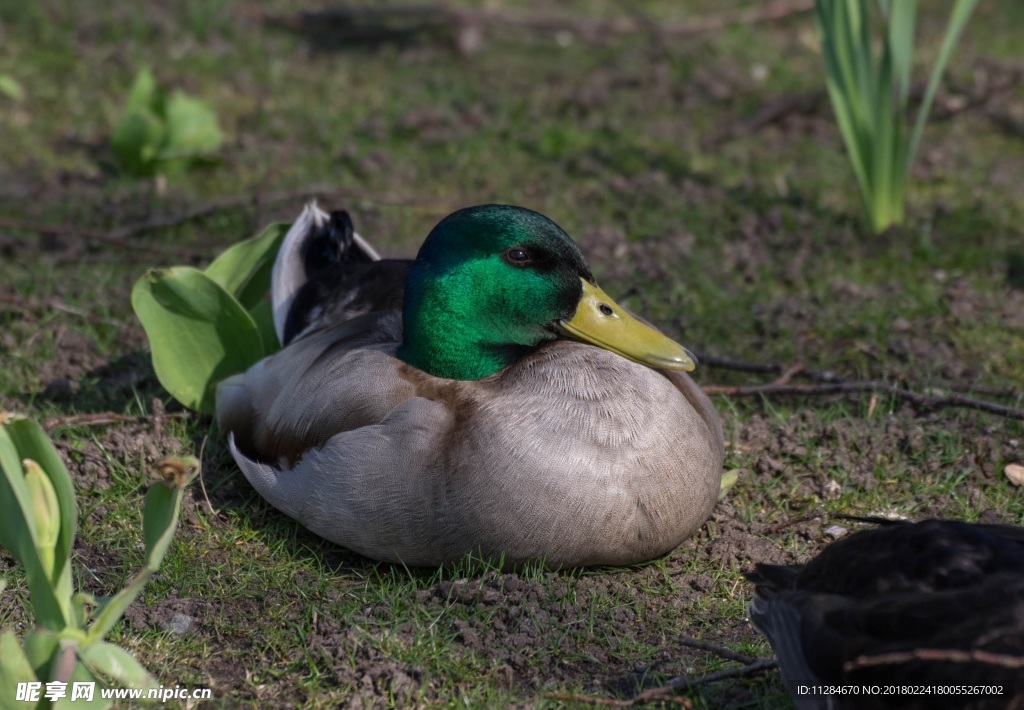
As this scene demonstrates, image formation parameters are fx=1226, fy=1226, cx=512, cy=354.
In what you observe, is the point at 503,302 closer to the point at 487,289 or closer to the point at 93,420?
the point at 487,289

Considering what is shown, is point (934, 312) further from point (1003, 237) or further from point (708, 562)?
point (708, 562)

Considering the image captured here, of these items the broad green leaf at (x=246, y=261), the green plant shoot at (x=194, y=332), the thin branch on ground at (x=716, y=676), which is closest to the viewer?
the thin branch on ground at (x=716, y=676)

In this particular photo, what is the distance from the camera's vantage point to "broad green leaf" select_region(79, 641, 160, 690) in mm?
2348

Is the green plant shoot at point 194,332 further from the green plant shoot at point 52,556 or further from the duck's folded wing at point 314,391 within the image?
the green plant shoot at point 52,556

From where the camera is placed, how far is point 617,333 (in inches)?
133

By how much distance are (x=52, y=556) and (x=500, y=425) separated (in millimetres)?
1161

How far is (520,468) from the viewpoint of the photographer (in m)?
3.09

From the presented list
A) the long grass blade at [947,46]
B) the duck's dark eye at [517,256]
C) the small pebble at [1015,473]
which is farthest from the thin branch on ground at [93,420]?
the long grass blade at [947,46]

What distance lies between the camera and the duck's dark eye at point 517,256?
330cm

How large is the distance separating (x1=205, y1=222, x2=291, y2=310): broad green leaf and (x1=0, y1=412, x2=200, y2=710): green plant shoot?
1902 mm

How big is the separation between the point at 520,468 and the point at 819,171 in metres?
3.30

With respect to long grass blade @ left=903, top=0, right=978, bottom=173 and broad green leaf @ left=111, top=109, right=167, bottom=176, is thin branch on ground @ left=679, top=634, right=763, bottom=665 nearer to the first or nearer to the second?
long grass blade @ left=903, top=0, right=978, bottom=173

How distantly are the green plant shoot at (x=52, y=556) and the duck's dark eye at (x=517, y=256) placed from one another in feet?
3.86

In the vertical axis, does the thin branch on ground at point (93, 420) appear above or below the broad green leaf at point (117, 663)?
below
